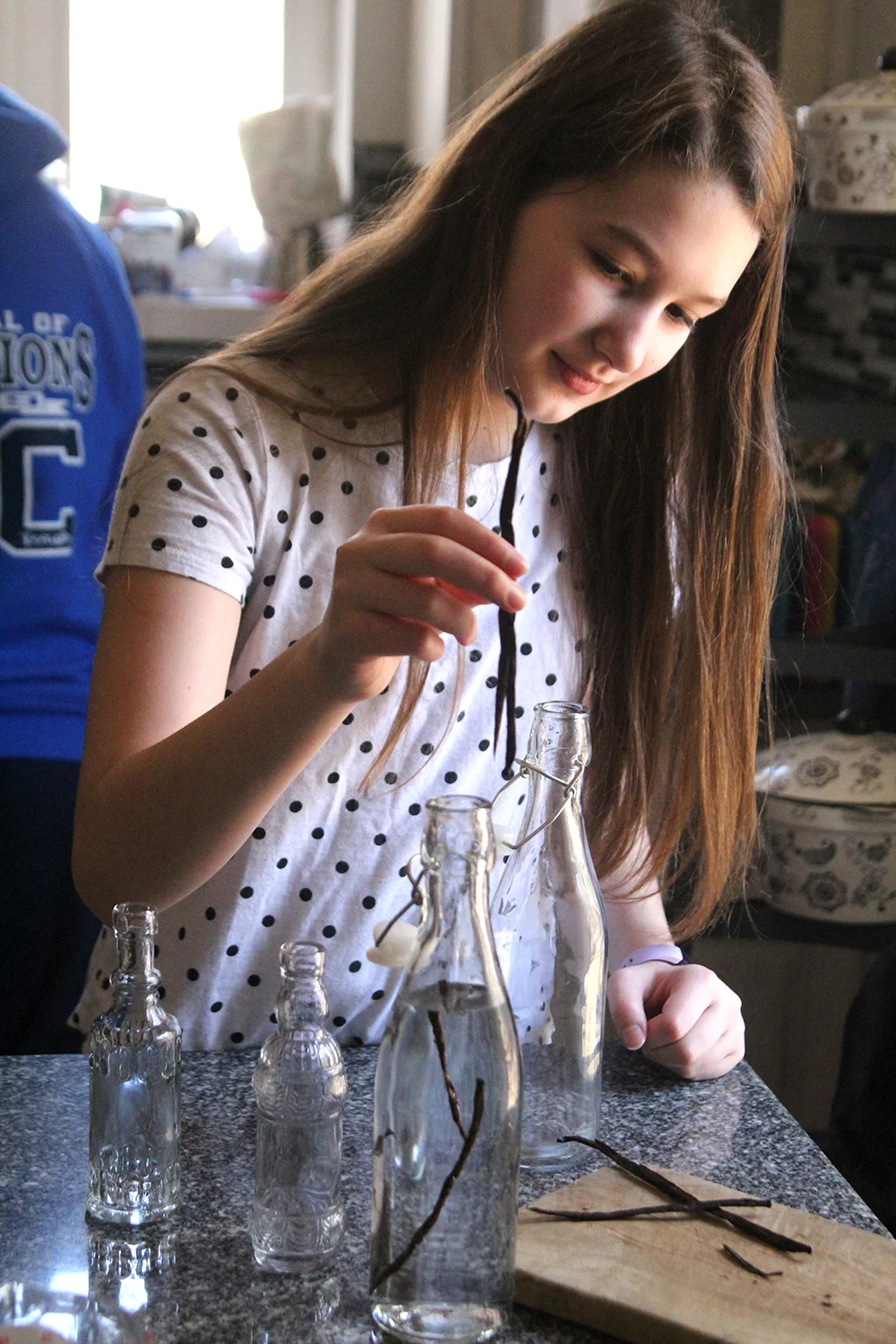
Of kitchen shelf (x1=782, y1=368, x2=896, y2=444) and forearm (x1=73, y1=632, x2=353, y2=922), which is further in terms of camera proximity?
kitchen shelf (x1=782, y1=368, x2=896, y2=444)

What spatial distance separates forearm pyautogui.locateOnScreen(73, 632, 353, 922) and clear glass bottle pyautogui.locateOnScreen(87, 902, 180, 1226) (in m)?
0.16

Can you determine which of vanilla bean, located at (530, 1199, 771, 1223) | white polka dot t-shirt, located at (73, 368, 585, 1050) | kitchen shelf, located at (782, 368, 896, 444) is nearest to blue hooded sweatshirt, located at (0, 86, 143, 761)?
white polka dot t-shirt, located at (73, 368, 585, 1050)

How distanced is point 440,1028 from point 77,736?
53.5 inches

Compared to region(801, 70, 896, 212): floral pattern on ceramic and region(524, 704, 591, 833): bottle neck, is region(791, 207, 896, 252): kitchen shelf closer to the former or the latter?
region(801, 70, 896, 212): floral pattern on ceramic

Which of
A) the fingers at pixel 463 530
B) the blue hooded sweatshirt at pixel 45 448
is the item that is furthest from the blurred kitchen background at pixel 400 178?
the fingers at pixel 463 530

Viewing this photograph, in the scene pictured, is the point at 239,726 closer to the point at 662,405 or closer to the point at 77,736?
the point at 662,405

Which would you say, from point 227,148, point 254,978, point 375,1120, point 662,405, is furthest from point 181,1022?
point 227,148

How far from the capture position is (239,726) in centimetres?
88

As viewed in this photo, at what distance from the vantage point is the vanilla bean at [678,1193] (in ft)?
2.38

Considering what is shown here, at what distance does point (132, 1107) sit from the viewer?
74 cm

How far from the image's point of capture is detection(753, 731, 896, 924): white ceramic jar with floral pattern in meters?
1.92

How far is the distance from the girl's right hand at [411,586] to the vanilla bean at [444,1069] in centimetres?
20

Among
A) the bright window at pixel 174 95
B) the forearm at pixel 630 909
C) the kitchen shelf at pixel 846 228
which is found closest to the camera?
the forearm at pixel 630 909

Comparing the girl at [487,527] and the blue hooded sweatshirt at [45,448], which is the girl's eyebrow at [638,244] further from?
the blue hooded sweatshirt at [45,448]
